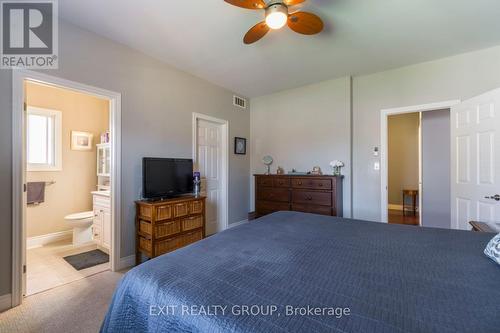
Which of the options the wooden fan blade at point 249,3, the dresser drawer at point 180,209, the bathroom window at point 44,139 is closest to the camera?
the wooden fan blade at point 249,3

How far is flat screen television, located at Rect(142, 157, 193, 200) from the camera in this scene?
108 inches

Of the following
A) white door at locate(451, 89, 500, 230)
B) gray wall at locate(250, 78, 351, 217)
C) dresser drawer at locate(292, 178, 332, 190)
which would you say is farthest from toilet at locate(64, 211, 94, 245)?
white door at locate(451, 89, 500, 230)

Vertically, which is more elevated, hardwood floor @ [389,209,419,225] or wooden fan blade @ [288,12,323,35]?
wooden fan blade @ [288,12,323,35]

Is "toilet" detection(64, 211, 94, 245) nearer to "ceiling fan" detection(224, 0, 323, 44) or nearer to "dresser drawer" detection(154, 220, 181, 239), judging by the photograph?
"dresser drawer" detection(154, 220, 181, 239)

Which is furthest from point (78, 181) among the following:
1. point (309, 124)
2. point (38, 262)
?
point (309, 124)

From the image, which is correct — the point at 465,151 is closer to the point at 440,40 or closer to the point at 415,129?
the point at 440,40

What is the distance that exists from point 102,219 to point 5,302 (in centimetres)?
128

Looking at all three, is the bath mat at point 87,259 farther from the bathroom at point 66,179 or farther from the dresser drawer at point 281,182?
the dresser drawer at point 281,182

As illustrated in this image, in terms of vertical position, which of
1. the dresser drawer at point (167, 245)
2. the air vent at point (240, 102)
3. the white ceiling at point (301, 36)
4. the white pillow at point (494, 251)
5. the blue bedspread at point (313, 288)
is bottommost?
the dresser drawer at point (167, 245)

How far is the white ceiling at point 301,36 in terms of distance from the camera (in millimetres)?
2057

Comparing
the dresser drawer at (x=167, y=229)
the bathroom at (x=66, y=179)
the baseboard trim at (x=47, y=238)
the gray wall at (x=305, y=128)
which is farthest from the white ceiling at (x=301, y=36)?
the baseboard trim at (x=47, y=238)

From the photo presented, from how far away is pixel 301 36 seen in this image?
2.52 metres

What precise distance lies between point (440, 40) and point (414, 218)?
12.0 feet

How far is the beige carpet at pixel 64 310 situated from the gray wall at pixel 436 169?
186 inches
